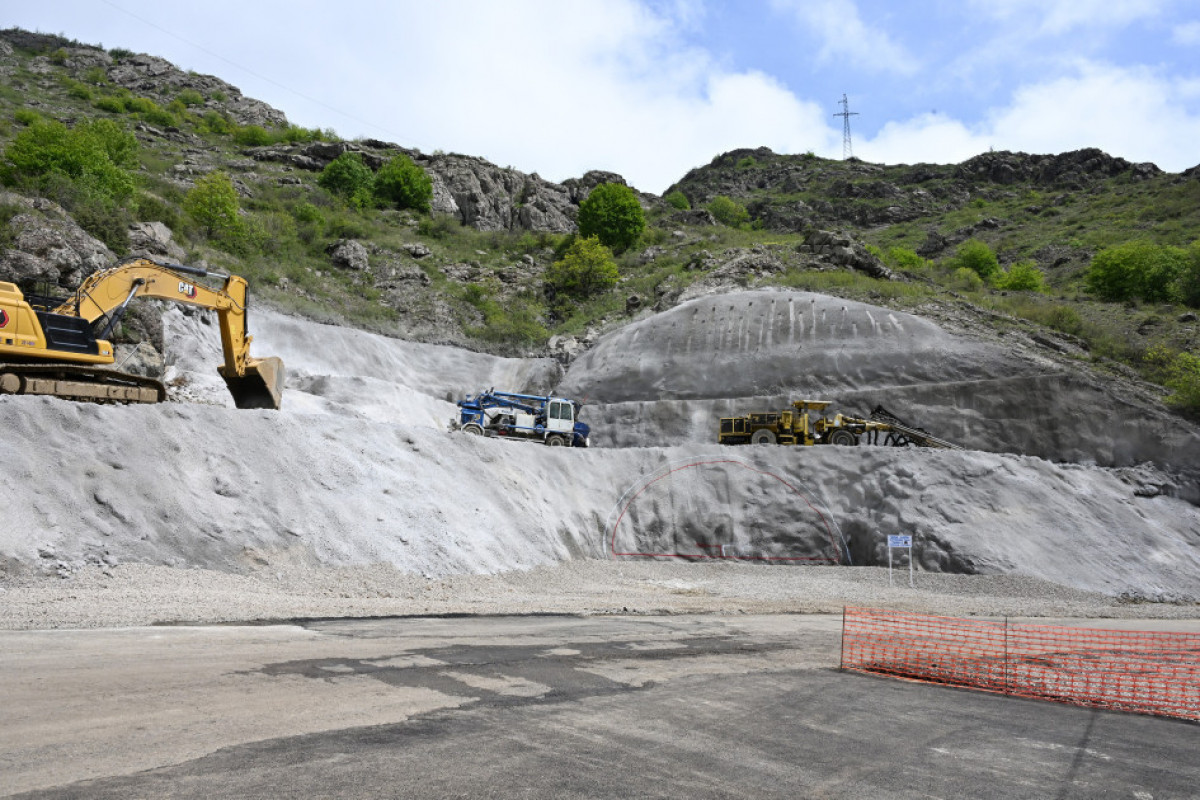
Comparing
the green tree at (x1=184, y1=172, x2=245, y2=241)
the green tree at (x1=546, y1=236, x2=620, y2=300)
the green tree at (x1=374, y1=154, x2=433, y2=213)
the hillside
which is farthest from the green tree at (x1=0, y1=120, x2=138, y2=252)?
the green tree at (x1=374, y1=154, x2=433, y2=213)

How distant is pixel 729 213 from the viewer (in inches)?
4107

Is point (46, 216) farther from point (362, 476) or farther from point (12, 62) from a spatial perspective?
point (12, 62)

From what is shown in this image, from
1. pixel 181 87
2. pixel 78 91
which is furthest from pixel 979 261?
pixel 181 87

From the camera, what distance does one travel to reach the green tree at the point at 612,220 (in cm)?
6862

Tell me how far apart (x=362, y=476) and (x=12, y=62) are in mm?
93877

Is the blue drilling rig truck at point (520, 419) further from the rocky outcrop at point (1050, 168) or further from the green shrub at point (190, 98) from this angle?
the rocky outcrop at point (1050, 168)

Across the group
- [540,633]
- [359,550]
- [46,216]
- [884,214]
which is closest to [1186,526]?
[540,633]

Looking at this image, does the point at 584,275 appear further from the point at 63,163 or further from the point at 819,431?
the point at 63,163

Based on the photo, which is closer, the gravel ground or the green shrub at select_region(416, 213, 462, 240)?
the gravel ground

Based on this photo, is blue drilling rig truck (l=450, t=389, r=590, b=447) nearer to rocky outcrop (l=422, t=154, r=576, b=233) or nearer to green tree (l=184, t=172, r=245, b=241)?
green tree (l=184, t=172, r=245, b=241)

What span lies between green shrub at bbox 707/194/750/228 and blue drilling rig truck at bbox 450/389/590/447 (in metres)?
76.8

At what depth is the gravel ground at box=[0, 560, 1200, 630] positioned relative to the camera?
1098 centimetres

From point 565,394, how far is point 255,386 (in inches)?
803

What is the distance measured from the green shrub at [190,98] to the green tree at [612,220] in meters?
55.1
